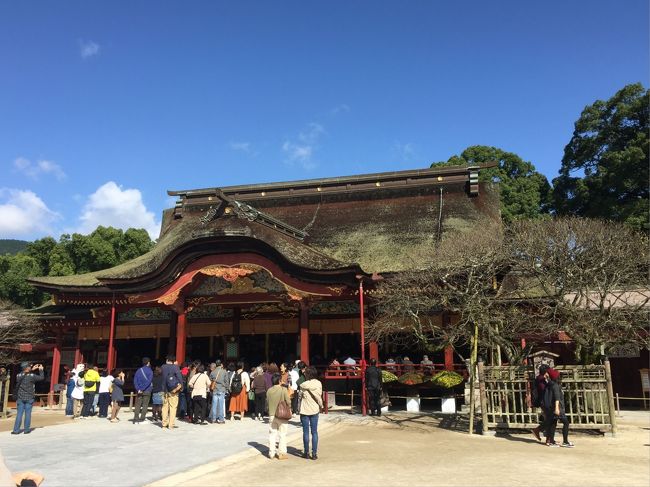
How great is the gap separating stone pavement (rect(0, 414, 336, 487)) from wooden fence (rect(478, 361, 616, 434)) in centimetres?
454

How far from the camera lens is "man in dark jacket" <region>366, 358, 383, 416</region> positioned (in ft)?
49.0

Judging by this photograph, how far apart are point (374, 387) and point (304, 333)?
3345 mm

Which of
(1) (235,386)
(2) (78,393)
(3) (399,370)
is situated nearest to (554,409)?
(3) (399,370)

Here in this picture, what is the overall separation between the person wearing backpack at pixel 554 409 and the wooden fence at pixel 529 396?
3.57 ft

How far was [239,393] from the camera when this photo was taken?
14.6 m

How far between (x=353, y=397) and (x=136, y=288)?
8.59 meters

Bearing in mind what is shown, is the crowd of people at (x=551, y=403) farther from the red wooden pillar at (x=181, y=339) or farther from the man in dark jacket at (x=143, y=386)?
the red wooden pillar at (x=181, y=339)

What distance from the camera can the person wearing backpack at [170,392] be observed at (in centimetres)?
1285

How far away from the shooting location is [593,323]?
12.2 metres

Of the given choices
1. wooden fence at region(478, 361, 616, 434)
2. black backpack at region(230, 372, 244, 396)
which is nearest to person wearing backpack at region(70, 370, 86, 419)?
black backpack at region(230, 372, 244, 396)

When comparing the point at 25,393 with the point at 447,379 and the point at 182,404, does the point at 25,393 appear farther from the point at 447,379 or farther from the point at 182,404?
the point at 447,379

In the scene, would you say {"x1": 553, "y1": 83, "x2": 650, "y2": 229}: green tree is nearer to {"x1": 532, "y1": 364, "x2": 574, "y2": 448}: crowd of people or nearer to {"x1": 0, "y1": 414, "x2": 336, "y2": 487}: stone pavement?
{"x1": 532, "y1": 364, "x2": 574, "y2": 448}: crowd of people

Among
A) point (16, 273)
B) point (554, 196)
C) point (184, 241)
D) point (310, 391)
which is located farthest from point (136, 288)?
point (554, 196)

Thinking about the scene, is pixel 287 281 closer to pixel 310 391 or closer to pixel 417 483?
pixel 310 391
